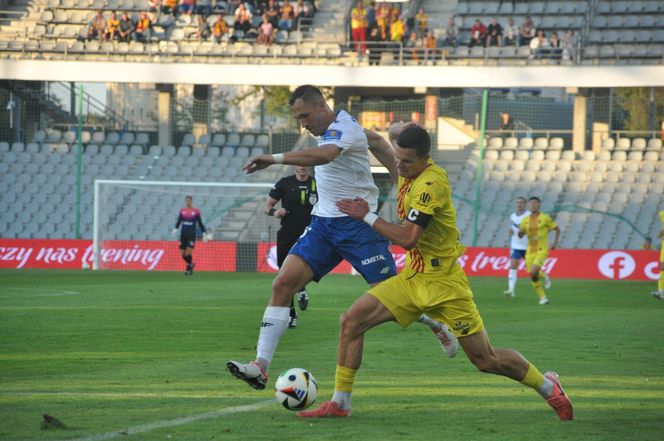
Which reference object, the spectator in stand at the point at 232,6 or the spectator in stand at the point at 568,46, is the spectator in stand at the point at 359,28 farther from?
the spectator in stand at the point at 568,46

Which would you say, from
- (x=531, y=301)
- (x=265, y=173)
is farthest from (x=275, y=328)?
(x=265, y=173)

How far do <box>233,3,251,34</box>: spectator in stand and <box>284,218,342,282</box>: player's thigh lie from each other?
30.9 m

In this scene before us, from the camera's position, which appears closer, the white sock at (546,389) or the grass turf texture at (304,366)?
the grass turf texture at (304,366)

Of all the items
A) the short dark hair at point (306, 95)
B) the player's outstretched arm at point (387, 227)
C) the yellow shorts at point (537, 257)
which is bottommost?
the yellow shorts at point (537, 257)

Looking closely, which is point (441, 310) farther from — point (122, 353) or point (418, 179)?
point (122, 353)

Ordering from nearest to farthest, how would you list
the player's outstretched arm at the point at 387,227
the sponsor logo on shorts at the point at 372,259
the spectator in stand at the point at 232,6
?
the player's outstretched arm at the point at 387,227 → the sponsor logo on shorts at the point at 372,259 → the spectator in stand at the point at 232,6

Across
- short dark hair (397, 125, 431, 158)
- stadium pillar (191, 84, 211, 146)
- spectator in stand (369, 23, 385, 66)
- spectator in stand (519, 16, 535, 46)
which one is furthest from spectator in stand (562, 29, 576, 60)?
short dark hair (397, 125, 431, 158)

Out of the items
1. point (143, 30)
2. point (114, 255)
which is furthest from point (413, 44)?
point (114, 255)

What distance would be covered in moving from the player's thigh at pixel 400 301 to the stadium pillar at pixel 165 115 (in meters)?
32.5

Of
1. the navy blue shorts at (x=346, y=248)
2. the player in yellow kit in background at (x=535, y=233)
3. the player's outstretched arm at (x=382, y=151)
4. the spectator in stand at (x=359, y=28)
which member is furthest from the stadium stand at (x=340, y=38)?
the navy blue shorts at (x=346, y=248)

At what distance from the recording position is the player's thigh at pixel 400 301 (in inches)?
280

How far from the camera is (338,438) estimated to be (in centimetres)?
638

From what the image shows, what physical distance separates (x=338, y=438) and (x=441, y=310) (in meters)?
1.18

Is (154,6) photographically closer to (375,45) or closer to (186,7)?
(186,7)
